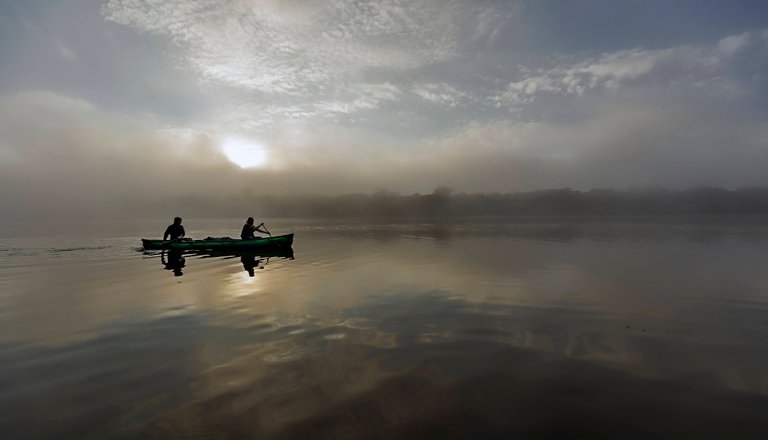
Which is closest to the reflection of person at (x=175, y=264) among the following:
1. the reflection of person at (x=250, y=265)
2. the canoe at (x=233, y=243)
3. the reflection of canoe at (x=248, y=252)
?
the canoe at (x=233, y=243)

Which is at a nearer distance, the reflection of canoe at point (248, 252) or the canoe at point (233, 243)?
the reflection of canoe at point (248, 252)

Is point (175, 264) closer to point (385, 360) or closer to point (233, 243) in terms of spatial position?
point (233, 243)

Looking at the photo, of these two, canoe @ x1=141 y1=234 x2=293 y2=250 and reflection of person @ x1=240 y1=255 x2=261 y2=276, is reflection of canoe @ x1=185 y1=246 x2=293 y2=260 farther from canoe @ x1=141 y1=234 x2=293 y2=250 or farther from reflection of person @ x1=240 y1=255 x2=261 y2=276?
reflection of person @ x1=240 y1=255 x2=261 y2=276

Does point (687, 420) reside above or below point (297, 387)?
below

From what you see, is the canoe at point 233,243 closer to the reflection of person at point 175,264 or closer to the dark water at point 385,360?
the reflection of person at point 175,264

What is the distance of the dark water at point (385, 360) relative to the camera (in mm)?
7258

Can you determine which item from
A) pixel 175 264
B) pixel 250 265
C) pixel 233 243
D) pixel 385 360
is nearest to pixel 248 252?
pixel 233 243

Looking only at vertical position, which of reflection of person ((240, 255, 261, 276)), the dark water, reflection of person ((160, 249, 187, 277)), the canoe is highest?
the canoe

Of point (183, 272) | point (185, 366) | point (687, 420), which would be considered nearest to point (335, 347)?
point (185, 366)

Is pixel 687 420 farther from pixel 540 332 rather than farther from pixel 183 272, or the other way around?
pixel 183 272

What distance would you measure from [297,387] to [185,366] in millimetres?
4112

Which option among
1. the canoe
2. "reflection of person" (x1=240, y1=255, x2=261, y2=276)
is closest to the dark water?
"reflection of person" (x1=240, y1=255, x2=261, y2=276)

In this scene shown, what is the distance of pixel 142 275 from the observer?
2686 cm

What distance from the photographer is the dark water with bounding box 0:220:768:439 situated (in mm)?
7258
